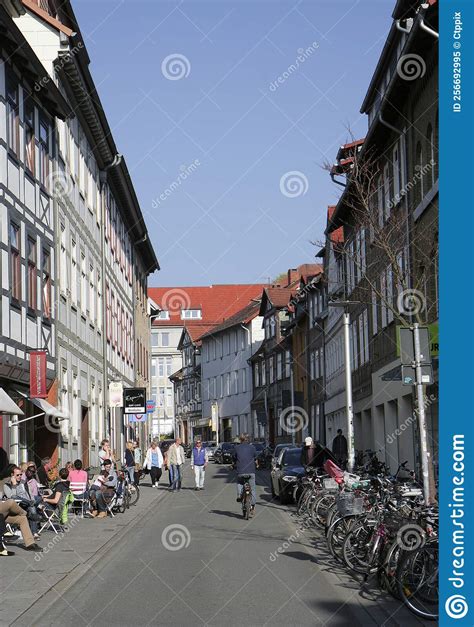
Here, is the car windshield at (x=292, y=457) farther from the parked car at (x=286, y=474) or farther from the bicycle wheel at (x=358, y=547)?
the bicycle wheel at (x=358, y=547)

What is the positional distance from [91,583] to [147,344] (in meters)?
55.8

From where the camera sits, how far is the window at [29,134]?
84.7 ft

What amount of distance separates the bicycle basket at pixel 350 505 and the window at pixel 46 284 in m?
13.2

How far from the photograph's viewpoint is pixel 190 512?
27.2 meters

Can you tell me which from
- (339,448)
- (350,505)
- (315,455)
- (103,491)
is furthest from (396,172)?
(350,505)

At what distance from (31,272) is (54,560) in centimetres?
1139

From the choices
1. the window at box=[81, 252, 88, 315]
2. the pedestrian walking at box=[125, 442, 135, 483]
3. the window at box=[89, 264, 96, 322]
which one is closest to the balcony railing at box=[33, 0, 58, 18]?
the window at box=[81, 252, 88, 315]

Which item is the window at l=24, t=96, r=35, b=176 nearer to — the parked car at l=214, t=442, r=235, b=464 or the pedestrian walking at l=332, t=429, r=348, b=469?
the pedestrian walking at l=332, t=429, r=348, b=469

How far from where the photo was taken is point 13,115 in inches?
957

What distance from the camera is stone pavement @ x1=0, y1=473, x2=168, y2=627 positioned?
12.3 metres

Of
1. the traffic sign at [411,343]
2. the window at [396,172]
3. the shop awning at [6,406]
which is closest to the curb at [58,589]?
the shop awning at [6,406]

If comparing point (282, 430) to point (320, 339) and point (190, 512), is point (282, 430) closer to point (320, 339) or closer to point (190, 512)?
point (320, 339)

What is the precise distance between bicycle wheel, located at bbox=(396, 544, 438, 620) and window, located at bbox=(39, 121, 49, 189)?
728 inches

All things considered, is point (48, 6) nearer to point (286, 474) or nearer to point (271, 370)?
point (286, 474)
